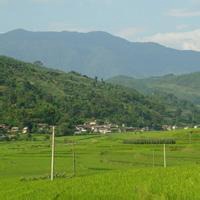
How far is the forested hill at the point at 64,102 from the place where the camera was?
10994 cm

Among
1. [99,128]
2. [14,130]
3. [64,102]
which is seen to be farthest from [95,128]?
[14,130]

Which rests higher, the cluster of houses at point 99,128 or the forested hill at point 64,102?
the forested hill at point 64,102

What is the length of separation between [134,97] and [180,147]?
11955 centimetres

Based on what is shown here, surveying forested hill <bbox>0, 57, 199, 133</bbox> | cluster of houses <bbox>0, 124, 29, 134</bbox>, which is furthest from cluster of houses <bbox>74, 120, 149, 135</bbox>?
cluster of houses <bbox>0, 124, 29, 134</bbox>

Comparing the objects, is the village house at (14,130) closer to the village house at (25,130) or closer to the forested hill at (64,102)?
the village house at (25,130)

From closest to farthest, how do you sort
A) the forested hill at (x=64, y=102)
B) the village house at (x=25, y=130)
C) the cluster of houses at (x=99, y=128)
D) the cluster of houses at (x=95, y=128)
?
the village house at (x=25, y=130), the forested hill at (x=64, y=102), the cluster of houses at (x=95, y=128), the cluster of houses at (x=99, y=128)

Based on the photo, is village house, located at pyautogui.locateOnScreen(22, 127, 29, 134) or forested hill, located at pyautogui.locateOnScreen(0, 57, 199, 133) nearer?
village house, located at pyautogui.locateOnScreen(22, 127, 29, 134)

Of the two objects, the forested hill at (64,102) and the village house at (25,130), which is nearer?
the village house at (25,130)

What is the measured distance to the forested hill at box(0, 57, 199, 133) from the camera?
110 m

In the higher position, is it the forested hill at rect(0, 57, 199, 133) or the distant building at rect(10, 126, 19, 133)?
the forested hill at rect(0, 57, 199, 133)

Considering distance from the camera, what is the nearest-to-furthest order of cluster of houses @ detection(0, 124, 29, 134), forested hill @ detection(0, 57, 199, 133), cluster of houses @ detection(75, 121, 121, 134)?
cluster of houses @ detection(0, 124, 29, 134), forested hill @ detection(0, 57, 199, 133), cluster of houses @ detection(75, 121, 121, 134)

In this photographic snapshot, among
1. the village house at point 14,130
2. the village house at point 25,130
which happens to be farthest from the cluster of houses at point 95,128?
the village house at point 14,130

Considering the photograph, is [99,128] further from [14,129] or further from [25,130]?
[14,129]

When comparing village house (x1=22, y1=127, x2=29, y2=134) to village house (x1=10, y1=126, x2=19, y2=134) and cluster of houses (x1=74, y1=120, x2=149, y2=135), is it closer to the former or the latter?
village house (x1=10, y1=126, x2=19, y2=134)
